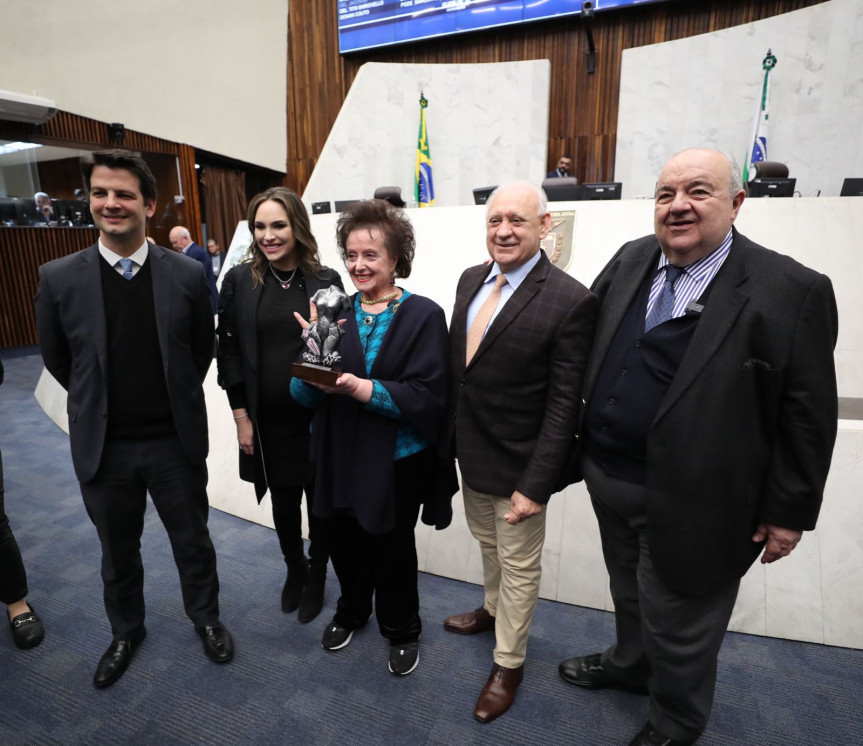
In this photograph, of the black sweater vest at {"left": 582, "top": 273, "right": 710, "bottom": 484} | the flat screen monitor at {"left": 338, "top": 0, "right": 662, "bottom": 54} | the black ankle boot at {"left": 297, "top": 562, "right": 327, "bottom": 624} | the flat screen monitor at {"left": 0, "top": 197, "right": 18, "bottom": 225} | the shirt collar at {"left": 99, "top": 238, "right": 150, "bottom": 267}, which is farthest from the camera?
the flat screen monitor at {"left": 338, "top": 0, "right": 662, "bottom": 54}

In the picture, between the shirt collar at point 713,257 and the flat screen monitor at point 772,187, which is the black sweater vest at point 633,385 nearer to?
the shirt collar at point 713,257

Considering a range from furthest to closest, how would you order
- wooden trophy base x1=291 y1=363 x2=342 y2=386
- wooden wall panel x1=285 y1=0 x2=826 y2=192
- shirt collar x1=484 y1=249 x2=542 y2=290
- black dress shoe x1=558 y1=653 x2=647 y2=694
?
1. wooden wall panel x1=285 y1=0 x2=826 y2=192
2. black dress shoe x1=558 y1=653 x2=647 y2=694
3. shirt collar x1=484 y1=249 x2=542 y2=290
4. wooden trophy base x1=291 y1=363 x2=342 y2=386

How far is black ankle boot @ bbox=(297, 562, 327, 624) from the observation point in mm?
2075

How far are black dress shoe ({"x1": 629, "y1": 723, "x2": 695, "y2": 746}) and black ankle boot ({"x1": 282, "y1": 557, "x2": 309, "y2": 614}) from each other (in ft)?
4.24

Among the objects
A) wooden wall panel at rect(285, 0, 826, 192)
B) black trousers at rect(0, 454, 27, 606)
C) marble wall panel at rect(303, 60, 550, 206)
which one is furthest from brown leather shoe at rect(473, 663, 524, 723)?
wooden wall panel at rect(285, 0, 826, 192)

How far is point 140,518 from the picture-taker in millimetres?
1787

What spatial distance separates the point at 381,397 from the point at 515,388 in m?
0.37

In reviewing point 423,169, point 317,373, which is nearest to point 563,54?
point 423,169

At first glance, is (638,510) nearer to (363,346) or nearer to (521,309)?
(521,309)

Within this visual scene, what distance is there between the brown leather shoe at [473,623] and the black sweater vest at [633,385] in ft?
2.87

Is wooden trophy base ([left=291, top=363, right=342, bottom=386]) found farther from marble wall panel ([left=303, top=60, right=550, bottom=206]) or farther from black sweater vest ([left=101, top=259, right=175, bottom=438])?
marble wall panel ([left=303, top=60, right=550, bottom=206])

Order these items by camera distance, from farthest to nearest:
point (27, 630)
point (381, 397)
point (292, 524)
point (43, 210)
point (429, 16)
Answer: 1. point (429, 16)
2. point (43, 210)
3. point (292, 524)
4. point (27, 630)
5. point (381, 397)

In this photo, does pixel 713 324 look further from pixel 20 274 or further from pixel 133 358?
pixel 20 274

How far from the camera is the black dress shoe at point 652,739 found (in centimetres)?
141
